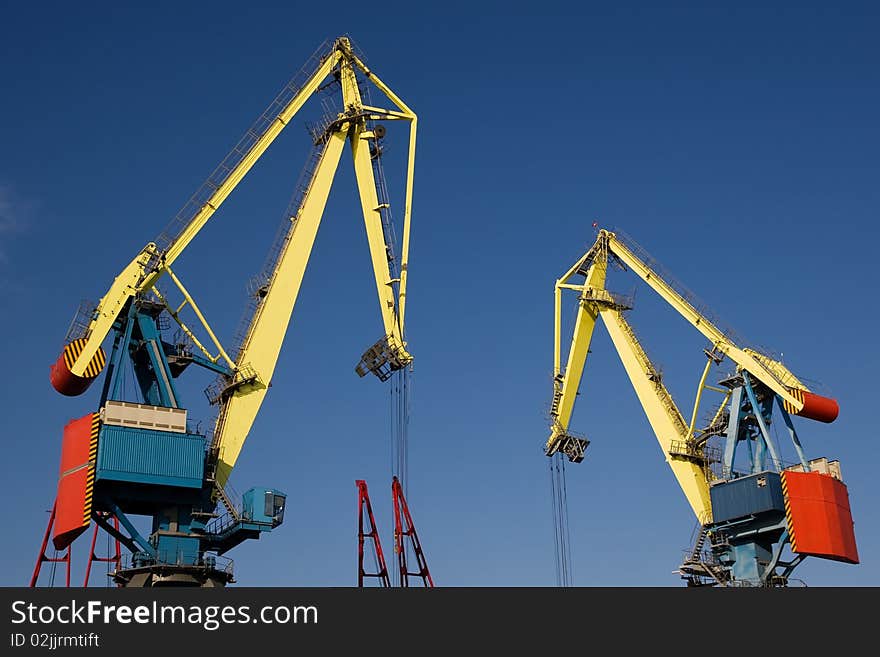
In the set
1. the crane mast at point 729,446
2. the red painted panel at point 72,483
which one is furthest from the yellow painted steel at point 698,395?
the red painted panel at point 72,483

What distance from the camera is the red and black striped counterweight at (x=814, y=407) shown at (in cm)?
6125

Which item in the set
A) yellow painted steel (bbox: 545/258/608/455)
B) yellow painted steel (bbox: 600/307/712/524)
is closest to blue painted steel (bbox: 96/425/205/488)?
yellow painted steel (bbox: 545/258/608/455)

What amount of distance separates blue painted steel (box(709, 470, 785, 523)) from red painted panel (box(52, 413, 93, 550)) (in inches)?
1386

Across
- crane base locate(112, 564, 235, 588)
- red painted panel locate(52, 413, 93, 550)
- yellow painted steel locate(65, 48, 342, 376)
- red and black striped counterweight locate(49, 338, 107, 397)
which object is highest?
yellow painted steel locate(65, 48, 342, 376)

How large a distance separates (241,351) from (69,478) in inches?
428

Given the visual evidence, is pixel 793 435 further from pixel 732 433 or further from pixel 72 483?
pixel 72 483

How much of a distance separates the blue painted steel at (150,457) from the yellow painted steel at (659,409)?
31232 mm

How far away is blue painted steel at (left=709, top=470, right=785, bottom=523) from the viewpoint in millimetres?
59594

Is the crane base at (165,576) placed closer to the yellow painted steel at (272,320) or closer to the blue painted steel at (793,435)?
the yellow painted steel at (272,320)

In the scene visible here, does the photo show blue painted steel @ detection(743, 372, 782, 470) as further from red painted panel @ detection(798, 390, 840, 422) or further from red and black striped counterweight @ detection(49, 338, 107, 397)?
red and black striped counterweight @ detection(49, 338, 107, 397)

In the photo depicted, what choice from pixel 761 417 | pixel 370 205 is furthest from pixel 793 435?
pixel 370 205

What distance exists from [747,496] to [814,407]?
632 cm

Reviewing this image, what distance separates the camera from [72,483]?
154ft
